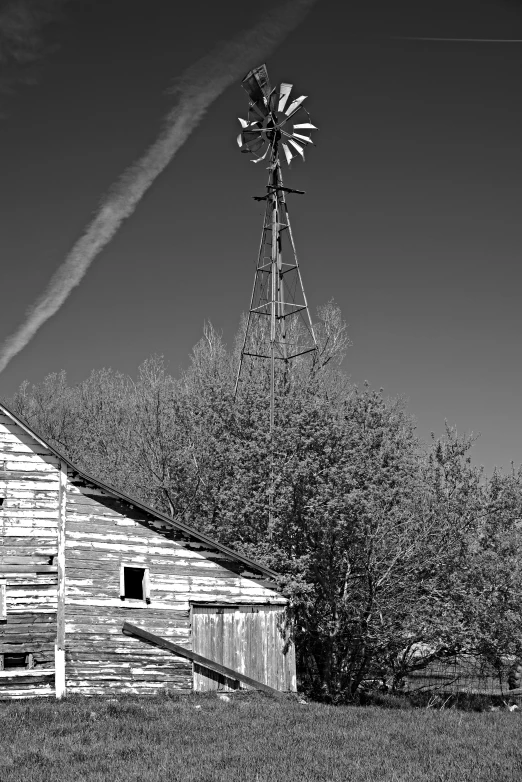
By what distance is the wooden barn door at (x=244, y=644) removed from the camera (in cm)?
2194

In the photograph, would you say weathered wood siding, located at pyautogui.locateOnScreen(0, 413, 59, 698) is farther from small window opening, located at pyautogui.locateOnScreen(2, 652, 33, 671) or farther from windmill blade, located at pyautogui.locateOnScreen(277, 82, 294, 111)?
windmill blade, located at pyautogui.locateOnScreen(277, 82, 294, 111)

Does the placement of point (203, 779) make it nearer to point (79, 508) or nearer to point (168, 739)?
point (168, 739)

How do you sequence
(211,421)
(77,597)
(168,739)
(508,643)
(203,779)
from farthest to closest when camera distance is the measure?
1. (211,421)
2. (508,643)
3. (77,597)
4. (168,739)
5. (203,779)

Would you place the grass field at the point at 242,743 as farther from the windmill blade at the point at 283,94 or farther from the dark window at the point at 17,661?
the windmill blade at the point at 283,94

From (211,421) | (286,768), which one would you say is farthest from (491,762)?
(211,421)

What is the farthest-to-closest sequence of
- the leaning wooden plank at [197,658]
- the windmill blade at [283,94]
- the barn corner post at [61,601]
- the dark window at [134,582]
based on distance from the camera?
the windmill blade at [283,94], the dark window at [134,582], the leaning wooden plank at [197,658], the barn corner post at [61,601]

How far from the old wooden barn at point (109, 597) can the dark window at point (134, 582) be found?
121mm

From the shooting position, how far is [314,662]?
2706 cm

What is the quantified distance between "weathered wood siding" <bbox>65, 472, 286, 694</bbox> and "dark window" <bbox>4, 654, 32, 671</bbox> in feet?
3.10

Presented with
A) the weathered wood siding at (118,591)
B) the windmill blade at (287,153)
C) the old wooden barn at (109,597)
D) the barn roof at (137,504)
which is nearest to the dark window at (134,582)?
the old wooden barn at (109,597)

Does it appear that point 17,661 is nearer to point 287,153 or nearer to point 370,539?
point 370,539

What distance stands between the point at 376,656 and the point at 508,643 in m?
4.11

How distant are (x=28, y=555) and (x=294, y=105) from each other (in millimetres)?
19145

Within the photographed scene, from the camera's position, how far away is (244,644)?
22312 millimetres
